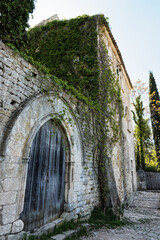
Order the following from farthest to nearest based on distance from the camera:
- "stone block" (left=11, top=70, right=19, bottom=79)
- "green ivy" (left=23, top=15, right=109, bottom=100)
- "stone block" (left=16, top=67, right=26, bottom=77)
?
"green ivy" (left=23, top=15, right=109, bottom=100) < "stone block" (left=16, top=67, right=26, bottom=77) < "stone block" (left=11, top=70, right=19, bottom=79)

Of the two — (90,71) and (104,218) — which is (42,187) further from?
(90,71)

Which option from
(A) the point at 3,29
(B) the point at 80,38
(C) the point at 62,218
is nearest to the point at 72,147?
(C) the point at 62,218

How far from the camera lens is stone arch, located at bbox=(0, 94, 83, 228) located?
2740 mm

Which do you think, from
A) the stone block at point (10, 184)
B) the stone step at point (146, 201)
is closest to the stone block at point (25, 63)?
the stone block at point (10, 184)

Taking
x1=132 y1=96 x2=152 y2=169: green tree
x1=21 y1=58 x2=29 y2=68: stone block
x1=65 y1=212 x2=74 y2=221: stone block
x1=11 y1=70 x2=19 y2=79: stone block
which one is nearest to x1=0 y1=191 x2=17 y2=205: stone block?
x1=65 y1=212 x2=74 y2=221: stone block

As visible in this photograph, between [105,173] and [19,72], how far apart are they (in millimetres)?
4247

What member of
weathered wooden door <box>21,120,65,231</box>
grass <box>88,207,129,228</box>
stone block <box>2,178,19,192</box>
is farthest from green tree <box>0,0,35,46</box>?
grass <box>88,207,129,228</box>

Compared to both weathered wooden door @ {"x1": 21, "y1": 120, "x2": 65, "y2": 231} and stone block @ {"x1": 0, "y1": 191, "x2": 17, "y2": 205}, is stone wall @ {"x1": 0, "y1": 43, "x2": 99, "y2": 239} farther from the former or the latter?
weathered wooden door @ {"x1": 21, "y1": 120, "x2": 65, "y2": 231}

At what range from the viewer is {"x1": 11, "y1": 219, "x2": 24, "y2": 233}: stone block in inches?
102

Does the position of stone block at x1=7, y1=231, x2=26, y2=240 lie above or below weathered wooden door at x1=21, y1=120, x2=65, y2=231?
below

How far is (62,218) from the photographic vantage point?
12.6 feet

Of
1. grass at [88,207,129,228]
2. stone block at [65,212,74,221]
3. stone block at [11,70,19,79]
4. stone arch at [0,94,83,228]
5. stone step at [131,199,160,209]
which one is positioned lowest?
stone step at [131,199,160,209]

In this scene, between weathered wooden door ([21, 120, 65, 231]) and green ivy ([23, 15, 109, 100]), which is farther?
green ivy ([23, 15, 109, 100])

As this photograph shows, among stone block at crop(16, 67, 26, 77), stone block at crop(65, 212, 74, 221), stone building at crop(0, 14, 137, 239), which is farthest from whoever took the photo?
stone block at crop(65, 212, 74, 221)
